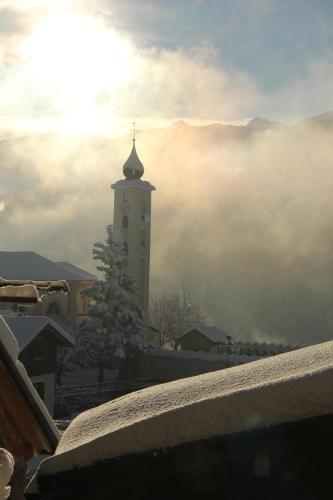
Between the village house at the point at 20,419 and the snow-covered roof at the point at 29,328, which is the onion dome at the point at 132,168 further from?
the village house at the point at 20,419

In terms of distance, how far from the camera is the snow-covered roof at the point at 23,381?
11.7 ft

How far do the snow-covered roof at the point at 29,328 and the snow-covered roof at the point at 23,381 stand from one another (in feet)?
55.0

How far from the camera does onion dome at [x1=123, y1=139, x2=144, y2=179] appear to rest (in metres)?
50.5

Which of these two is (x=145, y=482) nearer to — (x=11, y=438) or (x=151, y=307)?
(x=11, y=438)

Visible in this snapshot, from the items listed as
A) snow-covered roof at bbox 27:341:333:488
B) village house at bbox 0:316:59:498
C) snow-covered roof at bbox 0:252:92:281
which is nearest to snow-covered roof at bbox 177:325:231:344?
snow-covered roof at bbox 0:252:92:281

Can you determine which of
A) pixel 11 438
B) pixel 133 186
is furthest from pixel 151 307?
pixel 11 438

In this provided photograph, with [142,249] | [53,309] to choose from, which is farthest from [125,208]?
[53,309]

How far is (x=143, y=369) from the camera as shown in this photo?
3484 centimetres

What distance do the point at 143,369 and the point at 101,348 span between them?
3776 millimetres

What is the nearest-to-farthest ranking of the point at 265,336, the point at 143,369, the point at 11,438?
the point at 11,438 → the point at 143,369 → the point at 265,336

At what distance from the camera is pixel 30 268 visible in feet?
149

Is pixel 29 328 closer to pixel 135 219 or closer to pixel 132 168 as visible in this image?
pixel 135 219

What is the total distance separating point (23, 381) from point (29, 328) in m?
17.8

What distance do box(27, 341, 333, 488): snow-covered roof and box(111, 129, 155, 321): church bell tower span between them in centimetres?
4442
